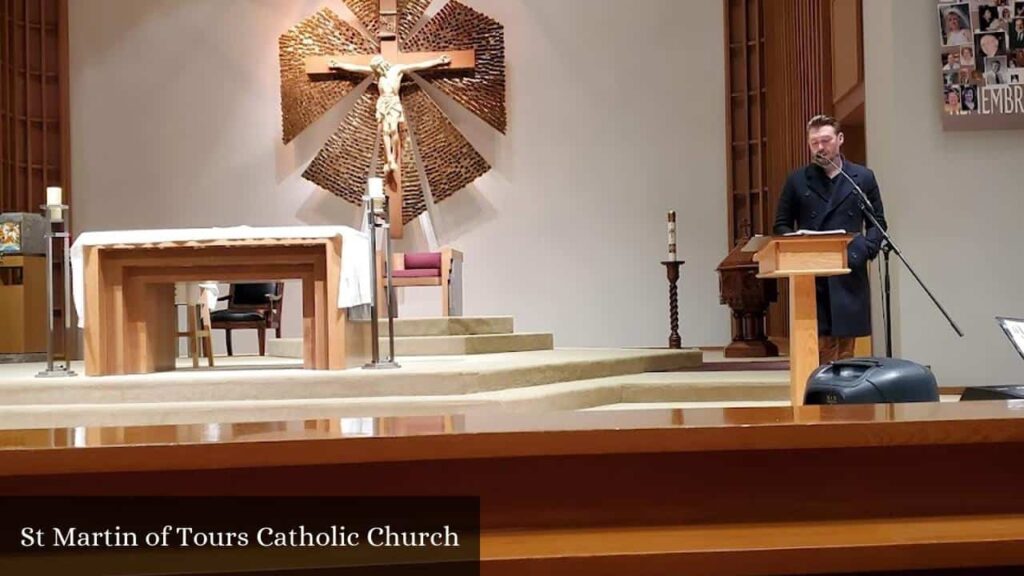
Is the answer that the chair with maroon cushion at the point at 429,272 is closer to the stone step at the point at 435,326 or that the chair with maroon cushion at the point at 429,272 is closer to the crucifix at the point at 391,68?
the stone step at the point at 435,326

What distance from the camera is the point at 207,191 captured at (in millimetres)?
8477

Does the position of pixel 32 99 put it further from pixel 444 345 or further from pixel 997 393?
pixel 997 393

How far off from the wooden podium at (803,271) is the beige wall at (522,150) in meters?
5.00

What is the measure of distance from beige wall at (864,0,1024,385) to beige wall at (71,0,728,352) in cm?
340

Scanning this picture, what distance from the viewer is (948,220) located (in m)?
4.76

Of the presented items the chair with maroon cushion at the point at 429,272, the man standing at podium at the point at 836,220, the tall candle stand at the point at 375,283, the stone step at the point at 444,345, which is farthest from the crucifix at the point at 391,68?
the man standing at podium at the point at 836,220

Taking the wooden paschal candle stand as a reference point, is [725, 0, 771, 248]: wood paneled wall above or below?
above

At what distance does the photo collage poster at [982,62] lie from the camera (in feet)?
15.3

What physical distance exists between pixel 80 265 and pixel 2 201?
4.37 meters

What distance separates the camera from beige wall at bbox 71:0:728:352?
8227 mm

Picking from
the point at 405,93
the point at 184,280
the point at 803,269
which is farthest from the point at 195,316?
the point at 803,269

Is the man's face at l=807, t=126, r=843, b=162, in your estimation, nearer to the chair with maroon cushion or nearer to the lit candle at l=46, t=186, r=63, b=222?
the lit candle at l=46, t=186, r=63, b=222

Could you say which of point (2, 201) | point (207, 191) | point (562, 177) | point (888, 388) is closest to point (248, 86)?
point (207, 191)

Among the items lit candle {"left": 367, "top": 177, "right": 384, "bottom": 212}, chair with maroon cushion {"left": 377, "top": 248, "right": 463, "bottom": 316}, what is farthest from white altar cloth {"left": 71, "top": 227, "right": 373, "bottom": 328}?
chair with maroon cushion {"left": 377, "top": 248, "right": 463, "bottom": 316}
